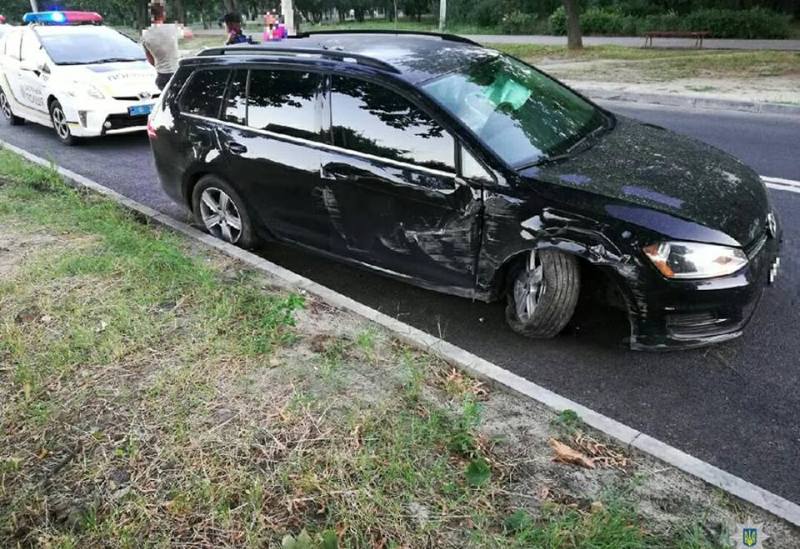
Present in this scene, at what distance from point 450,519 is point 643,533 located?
711 mm

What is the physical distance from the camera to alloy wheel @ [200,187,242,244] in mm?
5074

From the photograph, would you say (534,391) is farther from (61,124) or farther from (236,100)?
(61,124)

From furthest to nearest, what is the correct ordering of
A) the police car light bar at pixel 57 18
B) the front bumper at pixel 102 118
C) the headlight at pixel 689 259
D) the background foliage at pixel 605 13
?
the background foliage at pixel 605 13 → the police car light bar at pixel 57 18 → the front bumper at pixel 102 118 → the headlight at pixel 689 259

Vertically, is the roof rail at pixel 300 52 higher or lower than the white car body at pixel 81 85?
higher

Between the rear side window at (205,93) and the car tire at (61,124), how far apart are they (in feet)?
15.6

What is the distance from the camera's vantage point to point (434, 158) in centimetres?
372

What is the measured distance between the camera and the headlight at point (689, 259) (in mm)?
3166

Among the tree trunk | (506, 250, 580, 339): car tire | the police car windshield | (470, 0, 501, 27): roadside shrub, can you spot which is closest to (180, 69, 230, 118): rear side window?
(506, 250, 580, 339): car tire

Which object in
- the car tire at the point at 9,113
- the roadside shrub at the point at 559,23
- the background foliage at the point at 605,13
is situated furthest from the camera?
the roadside shrub at the point at 559,23

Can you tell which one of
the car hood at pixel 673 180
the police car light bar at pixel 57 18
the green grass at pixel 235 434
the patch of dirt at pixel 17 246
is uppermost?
the police car light bar at pixel 57 18

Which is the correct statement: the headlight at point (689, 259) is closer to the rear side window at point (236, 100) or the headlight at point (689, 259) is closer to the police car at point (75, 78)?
the rear side window at point (236, 100)

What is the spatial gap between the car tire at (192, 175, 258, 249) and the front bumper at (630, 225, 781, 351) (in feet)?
9.84

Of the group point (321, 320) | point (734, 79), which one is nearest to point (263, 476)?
point (321, 320)

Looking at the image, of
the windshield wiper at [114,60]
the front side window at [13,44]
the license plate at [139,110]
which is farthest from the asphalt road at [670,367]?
the front side window at [13,44]
